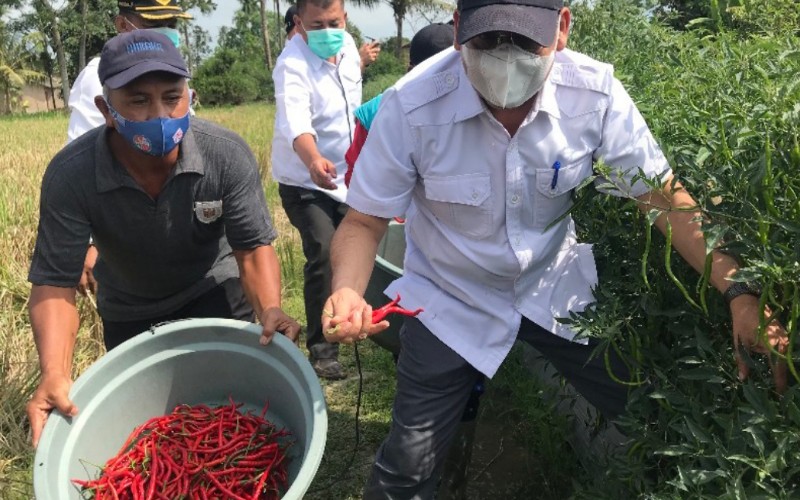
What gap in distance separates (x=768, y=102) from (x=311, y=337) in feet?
10.2

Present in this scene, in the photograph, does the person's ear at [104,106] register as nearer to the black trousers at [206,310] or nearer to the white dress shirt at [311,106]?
the black trousers at [206,310]

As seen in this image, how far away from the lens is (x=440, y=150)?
212 cm

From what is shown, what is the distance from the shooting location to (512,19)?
1833 mm

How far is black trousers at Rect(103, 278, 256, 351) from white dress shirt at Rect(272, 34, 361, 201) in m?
1.16

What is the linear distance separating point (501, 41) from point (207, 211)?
→ 1259mm

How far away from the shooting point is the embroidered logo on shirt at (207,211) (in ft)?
8.64

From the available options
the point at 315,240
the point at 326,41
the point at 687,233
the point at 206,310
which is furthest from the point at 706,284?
the point at 326,41

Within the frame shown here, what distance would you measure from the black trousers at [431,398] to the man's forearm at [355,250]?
31 centimetres

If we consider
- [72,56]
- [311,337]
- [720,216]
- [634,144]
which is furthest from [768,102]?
[72,56]

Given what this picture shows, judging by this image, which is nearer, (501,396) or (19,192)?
(501,396)

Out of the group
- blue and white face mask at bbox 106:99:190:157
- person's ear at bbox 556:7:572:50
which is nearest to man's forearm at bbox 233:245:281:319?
blue and white face mask at bbox 106:99:190:157

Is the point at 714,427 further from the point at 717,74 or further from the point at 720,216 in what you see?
the point at 717,74

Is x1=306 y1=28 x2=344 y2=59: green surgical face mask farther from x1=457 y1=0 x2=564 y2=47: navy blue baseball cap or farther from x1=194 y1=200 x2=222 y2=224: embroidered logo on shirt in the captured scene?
x1=457 y1=0 x2=564 y2=47: navy blue baseball cap

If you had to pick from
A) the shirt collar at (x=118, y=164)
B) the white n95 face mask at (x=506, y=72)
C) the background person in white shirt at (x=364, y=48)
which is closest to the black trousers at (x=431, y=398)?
the white n95 face mask at (x=506, y=72)
